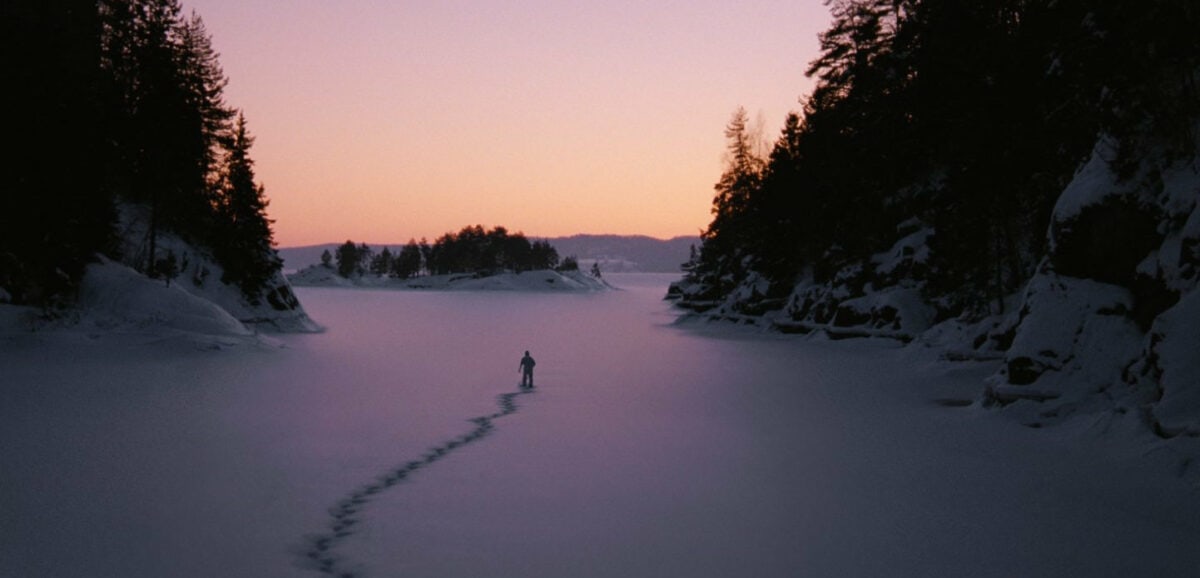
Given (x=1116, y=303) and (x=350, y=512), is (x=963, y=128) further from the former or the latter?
(x=350, y=512)

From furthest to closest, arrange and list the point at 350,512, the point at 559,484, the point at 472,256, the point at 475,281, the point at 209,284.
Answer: the point at 472,256, the point at 475,281, the point at 209,284, the point at 559,484, the point at 350,512

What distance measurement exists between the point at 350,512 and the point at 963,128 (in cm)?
2210

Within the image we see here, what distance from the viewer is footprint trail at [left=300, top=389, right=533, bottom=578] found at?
5297mm

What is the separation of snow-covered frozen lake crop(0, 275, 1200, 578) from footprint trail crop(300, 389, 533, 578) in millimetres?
32

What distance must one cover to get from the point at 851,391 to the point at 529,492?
10.1m

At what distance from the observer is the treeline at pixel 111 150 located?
20516 millimetres

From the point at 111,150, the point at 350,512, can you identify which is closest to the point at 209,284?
the point at 111,150

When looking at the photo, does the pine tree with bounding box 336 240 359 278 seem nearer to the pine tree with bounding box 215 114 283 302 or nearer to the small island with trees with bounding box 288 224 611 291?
the small island with trees with bounding box 288 224 611 291

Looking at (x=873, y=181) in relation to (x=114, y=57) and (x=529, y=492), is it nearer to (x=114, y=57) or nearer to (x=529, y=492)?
(x=529, y=492)

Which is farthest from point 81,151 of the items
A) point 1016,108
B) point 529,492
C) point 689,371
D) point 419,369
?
point 1016,108

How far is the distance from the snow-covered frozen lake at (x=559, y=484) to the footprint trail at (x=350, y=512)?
3 centimetres

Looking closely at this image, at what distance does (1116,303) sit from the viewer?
34.6 feet

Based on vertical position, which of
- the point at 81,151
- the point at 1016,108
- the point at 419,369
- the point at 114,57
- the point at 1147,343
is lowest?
the point at 419,369

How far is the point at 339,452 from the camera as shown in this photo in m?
9.16
